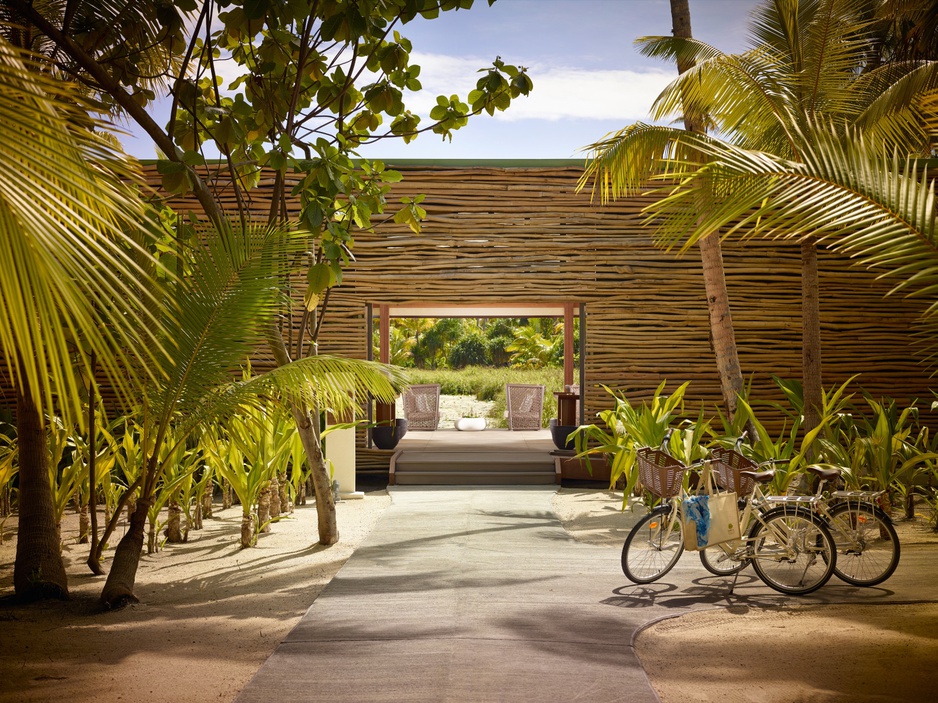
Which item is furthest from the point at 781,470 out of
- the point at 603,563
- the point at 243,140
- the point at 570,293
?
the point at 243,140

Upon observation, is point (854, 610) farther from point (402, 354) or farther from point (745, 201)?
point (402, 354)

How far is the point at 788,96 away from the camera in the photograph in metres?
5.46

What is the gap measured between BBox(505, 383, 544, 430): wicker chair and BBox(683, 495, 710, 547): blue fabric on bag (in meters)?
7.07

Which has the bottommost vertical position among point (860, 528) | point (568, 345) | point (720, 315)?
point (860, 528)

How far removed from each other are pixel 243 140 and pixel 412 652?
9.51ft

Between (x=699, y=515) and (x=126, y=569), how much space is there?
2805mm

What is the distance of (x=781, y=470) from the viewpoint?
197 inches

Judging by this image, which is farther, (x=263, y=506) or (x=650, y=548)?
(x=263, y=506)

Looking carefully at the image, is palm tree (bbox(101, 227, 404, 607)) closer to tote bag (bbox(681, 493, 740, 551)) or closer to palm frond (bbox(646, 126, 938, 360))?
tote bag (bbox(681, 493, 740, 551))

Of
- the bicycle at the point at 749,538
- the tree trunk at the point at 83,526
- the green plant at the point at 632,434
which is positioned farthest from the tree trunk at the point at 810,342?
the tree trunk at the point at 83,526

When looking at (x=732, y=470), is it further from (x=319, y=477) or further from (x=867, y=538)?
(x=319, y=477)

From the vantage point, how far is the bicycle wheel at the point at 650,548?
158 inches

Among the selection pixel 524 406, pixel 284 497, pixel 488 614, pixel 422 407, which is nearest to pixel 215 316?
pixel 488 614

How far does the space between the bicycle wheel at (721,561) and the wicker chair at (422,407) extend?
21.8ft
